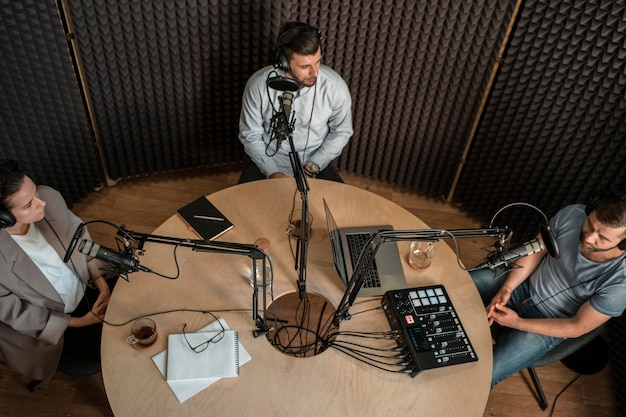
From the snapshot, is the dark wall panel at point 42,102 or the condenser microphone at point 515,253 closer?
the condenser microphone at point 515,253

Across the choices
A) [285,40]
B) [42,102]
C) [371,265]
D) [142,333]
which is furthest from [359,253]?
[42,102]

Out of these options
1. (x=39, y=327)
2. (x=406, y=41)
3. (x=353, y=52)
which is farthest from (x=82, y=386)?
(x=406, y=41)

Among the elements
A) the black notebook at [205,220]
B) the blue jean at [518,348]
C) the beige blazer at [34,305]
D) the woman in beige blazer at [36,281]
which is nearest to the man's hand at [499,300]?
the blue jean at [518,348]

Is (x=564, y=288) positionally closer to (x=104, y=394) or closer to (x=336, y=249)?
(x=336, y=249)

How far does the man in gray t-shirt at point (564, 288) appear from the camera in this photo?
1992 millimetres

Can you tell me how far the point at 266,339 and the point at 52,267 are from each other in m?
0.92

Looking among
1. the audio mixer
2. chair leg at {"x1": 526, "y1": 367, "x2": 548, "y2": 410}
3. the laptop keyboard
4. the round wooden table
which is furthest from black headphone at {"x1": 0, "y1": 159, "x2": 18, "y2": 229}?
chair leg at {"x1": 526, "y1": 367, "x2": 548, "y2": 410}

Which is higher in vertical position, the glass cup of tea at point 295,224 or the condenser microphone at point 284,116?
the condenser microphone at point 284,116

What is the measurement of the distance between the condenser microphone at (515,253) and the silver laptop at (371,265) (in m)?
0.58

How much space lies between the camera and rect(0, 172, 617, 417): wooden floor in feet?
8.16

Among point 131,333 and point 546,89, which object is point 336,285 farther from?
point 546,89

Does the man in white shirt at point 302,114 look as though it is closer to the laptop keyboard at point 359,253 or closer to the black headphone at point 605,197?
the laptop keyboard at point 359,253

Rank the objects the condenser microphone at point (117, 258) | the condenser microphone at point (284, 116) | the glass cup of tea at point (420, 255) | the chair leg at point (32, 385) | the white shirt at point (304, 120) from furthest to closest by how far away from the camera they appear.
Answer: the white shirt at point (304, 120)
the chair leg at point (32, 385)
the glass cup of tea at point (420, 255)
the condenser microphone at point (284, 116)
the condenser microphone at point (117, 258)

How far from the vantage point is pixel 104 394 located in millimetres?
2527
